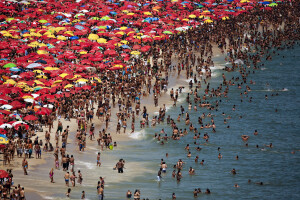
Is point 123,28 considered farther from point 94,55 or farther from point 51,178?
point 51,178

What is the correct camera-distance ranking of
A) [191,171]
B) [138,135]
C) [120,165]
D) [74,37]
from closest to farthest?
[120,165]
[191,171]
[138,135]
[74,37]

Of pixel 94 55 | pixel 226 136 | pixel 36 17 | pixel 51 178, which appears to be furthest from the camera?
pixel 36 17

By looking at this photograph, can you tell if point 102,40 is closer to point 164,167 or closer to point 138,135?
point 138,135

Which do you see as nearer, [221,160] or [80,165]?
[80,165]

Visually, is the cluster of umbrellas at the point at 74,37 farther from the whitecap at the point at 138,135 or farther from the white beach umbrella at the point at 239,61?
the white beach umbrella at the point at 239,61

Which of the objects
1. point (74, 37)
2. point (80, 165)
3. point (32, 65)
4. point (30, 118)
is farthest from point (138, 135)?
point (74, 37)

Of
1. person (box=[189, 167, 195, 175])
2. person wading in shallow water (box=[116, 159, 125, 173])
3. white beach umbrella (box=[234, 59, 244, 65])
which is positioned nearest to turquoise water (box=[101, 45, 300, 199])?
person (box=[189, 167, 195, 175])

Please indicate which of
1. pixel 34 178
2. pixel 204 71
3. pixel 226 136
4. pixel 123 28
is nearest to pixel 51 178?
pixel 34 178
